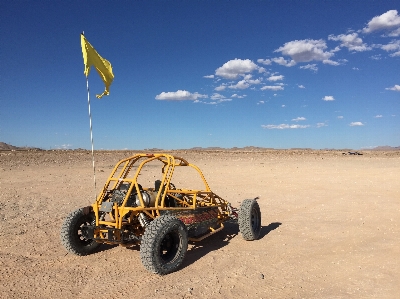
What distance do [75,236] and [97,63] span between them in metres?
3.76

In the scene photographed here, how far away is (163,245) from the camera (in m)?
5.72

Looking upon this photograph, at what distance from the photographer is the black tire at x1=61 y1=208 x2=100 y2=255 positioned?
20.2 feet

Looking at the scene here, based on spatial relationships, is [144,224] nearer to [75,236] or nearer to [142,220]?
[142,220]

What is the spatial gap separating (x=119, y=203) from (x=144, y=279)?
1415mm

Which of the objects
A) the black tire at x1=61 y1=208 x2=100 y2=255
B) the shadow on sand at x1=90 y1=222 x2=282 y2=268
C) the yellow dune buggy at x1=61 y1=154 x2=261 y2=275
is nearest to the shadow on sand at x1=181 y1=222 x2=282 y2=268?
the shadow on sand at x1=90 y1=222 x2=282 y2=268

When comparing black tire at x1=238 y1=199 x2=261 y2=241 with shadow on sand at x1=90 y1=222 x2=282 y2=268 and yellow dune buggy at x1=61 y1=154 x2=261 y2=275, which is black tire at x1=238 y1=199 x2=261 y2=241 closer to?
yellow dune buggy at x1=61 y1=154 x2=261 y2=275

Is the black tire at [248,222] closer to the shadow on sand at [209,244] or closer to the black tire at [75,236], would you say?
the shadow on sand at [209,244]

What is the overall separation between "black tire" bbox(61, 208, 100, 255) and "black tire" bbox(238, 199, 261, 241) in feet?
9.92

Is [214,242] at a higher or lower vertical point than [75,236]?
lower

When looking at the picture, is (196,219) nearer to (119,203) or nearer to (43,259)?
(119,203)

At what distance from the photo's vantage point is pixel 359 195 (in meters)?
13.1

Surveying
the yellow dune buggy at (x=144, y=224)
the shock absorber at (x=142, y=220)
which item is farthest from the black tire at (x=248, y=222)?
the shock absorber at (x=142, y=220)

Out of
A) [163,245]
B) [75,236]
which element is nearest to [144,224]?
[163,245]

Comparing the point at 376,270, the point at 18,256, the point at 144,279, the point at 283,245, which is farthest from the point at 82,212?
the point at 376,270
